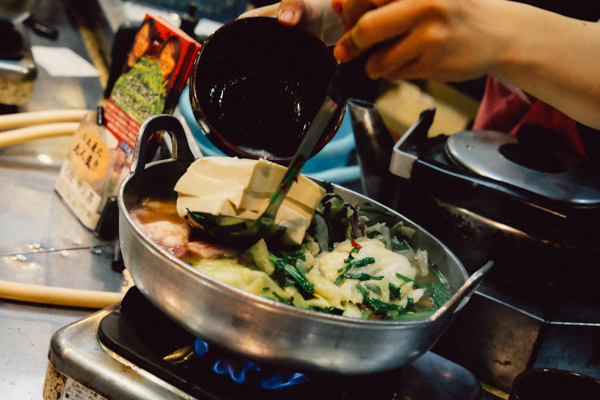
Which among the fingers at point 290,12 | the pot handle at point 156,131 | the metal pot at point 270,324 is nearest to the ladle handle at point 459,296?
the metal pot at point 270,324

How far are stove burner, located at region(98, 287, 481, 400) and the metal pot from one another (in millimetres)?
84

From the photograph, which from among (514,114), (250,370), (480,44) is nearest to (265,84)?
(480,44)

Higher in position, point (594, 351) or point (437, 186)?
point (437, 186)

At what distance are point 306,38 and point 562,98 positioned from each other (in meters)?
0.83

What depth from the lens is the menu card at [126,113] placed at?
160 cm

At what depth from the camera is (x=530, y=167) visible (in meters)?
1.50

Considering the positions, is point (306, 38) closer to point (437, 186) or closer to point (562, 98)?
point (437, 186)

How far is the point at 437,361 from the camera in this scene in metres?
1.26

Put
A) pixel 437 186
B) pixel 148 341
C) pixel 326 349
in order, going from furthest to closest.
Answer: pixel 437 186 < pixel 148 341 < pixel 326 349

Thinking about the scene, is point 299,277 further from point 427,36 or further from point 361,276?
point 427,36

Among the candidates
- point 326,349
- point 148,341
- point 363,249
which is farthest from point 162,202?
point 326,349

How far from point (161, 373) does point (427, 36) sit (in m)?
1.04

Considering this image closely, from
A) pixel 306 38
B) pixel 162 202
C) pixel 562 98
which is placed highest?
pixel 306 38

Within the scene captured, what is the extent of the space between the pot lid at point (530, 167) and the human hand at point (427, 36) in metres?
0.41
